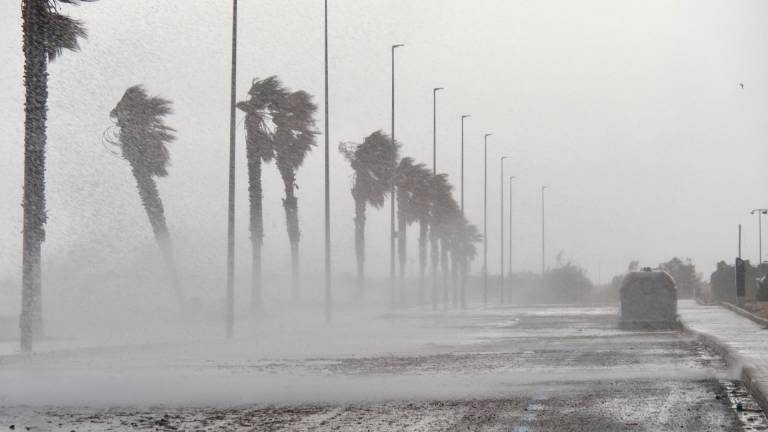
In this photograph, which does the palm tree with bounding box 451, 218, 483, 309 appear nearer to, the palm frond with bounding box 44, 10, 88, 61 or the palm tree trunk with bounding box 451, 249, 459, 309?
the palm tree trunk with bounding box 451, 249, 459, 309

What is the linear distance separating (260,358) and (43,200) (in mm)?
7693

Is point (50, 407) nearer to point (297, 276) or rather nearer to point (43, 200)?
point (43, 200)

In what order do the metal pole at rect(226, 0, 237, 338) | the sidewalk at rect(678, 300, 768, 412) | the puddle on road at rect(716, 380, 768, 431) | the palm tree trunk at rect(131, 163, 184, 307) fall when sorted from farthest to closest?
the palm tree trunk at rect(131, 163, 184, 307)
the metal pole at rect(226, 0, 237, 338)
the sidewalk at rect(678, 300, 768, 412)
the puddle on road at rect(716, 380, 768, 431)

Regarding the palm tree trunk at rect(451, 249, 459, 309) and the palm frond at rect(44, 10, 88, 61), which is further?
the palm tree trunk at rect(451, 249, 459, 309)

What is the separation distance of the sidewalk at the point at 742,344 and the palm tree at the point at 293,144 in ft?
69.7

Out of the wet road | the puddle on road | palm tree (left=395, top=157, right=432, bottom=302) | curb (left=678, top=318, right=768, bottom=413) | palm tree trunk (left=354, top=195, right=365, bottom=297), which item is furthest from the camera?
palm tree (left=395, top=157, right=432, bottom=302)

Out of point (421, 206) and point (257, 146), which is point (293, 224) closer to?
point (257, 146)

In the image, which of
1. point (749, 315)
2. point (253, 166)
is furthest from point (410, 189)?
point (749, 315)

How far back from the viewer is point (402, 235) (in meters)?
81.2

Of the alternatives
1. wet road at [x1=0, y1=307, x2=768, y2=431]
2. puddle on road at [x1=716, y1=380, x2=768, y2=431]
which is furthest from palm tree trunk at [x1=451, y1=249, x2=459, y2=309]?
puddle on road at [x1=716, y1=380, x2=768, y2=431]

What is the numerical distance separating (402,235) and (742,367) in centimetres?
6361

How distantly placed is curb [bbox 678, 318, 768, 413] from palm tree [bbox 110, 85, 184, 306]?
25.6 m

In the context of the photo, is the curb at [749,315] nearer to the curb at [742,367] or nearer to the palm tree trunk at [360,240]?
the curb at [742,367]

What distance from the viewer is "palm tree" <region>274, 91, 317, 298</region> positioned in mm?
56344
